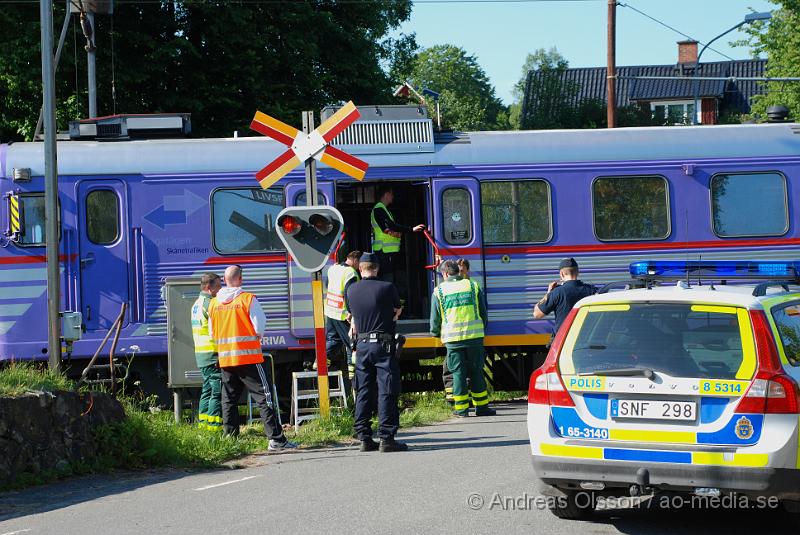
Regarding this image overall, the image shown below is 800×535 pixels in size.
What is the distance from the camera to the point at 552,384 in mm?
7613

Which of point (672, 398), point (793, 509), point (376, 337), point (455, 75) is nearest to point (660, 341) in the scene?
point (672, 398)

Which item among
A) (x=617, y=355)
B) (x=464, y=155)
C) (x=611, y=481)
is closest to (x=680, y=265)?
(x=617, y=355)

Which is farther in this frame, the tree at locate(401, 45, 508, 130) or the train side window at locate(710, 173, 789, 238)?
the tree at locate(401, 45, 508, 130)

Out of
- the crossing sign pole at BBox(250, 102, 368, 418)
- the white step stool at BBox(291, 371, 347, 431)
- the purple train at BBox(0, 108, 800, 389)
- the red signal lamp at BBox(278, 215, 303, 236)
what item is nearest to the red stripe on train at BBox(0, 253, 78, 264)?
the purple train at BBox(0, 108, 800, 389)

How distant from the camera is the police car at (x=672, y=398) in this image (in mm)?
6906

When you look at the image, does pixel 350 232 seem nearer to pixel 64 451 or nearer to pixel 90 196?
pixel 90 196

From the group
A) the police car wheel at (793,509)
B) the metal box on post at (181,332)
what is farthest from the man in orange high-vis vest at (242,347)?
the police car wheel at (793,509)

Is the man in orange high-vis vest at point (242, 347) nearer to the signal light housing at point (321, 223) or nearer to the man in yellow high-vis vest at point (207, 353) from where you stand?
the man in yellow high-vis vest at point (207, 353)

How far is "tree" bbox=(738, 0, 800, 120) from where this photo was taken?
39156 millimetres

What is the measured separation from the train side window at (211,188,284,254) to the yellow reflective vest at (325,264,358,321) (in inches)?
41.8

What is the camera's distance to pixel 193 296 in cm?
1395

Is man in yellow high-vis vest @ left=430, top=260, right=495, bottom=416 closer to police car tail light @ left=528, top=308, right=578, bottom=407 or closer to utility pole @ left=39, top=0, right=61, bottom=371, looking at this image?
utility pole @ left=39, top=0, right=61, bottom=371

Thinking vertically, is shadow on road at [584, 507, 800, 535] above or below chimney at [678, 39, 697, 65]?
below

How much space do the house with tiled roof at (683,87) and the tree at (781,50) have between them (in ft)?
64.8
